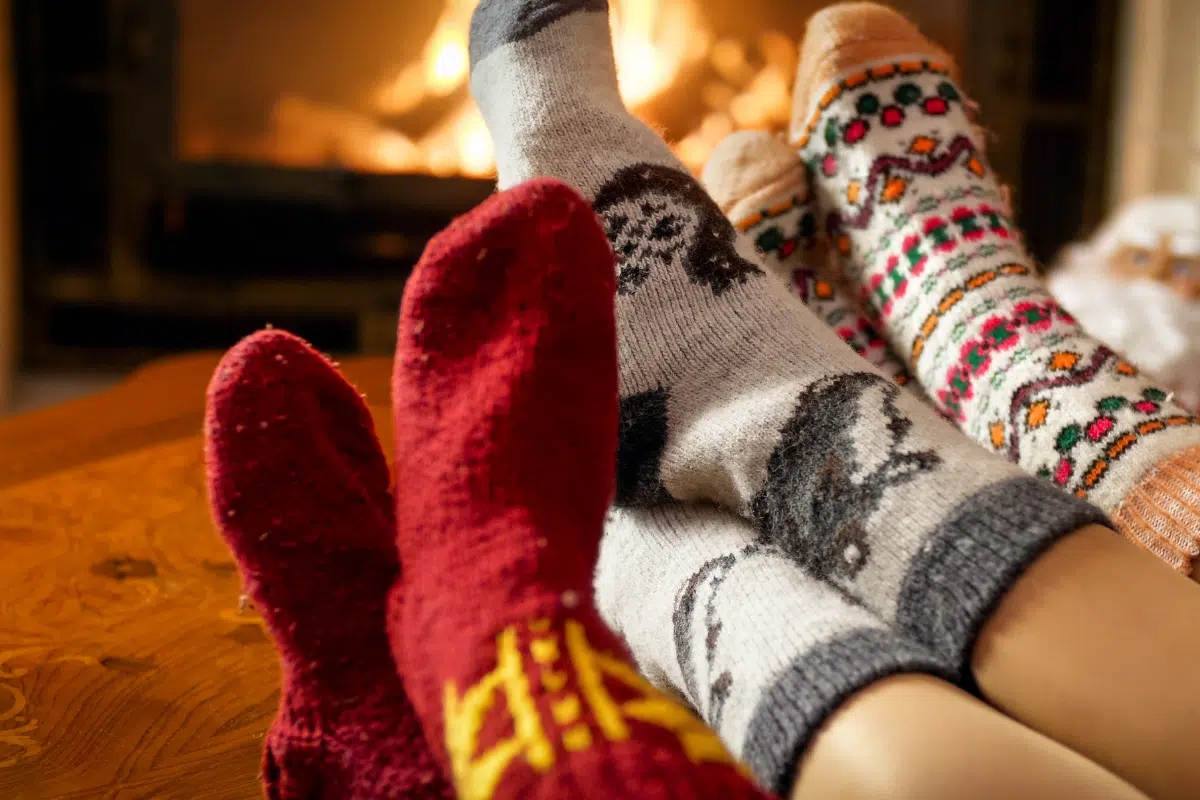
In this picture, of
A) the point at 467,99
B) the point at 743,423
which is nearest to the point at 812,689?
the point at 743,423

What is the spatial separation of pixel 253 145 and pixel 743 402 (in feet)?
4.77

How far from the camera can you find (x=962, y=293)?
0.62 m

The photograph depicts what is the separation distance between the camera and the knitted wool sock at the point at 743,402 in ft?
1.12

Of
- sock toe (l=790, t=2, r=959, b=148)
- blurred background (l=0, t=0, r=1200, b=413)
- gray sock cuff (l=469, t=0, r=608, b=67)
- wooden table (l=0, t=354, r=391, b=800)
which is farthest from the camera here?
blurred background (l=0, t=0, r=1200, b=413)

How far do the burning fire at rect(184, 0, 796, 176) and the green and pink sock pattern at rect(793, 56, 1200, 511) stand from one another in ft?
3.24

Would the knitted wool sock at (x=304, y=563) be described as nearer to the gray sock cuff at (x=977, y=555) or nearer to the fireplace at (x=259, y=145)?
the gray sock cuff at (x=977, y=555)

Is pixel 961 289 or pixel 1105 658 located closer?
pixel 1105 658

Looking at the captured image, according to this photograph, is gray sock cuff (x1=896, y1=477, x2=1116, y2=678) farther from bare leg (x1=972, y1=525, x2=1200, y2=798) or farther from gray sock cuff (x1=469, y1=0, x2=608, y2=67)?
gray sock cuff (x1=469, y1=0, x2=608, y2=67)

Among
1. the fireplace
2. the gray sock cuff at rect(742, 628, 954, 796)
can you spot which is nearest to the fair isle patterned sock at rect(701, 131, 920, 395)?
the gray sock cuff at rect(742, 628, 954, 796)

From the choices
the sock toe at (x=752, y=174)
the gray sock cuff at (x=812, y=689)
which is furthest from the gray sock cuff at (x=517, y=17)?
the gray sock cuff at (x=812, y=689)

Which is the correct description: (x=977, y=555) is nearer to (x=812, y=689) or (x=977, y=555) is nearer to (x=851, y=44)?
(x=812, y=689)

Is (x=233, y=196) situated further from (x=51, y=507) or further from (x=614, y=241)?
(x=614, y=241)

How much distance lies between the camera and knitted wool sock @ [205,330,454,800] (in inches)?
13.3

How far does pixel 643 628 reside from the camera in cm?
44
